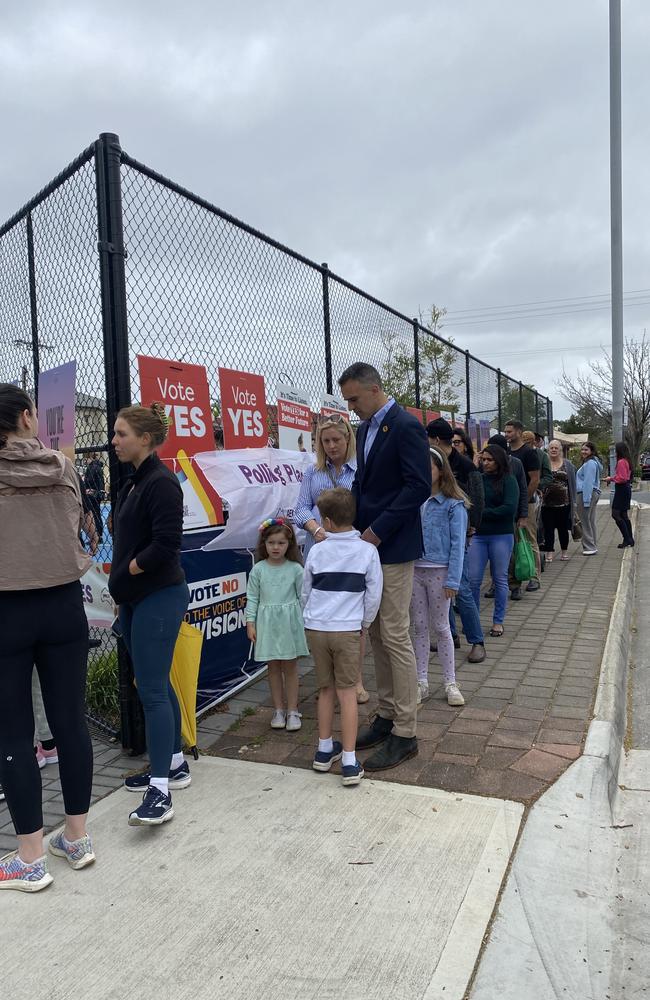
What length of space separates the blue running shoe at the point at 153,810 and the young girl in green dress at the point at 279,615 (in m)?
1.16

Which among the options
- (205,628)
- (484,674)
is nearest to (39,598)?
(205,628)

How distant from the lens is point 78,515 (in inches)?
114

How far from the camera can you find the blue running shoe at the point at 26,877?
2729mm

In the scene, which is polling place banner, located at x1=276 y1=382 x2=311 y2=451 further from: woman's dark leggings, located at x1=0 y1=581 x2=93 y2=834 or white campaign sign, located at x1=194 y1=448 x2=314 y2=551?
woman's dark leggings, located at x1=0 y1=581 x2=93 y2=834

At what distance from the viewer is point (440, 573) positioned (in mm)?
4715

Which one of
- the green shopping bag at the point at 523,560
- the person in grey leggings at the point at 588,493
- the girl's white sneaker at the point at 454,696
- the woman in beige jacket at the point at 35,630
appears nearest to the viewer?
the woman in beige jacket at the point at 35,630

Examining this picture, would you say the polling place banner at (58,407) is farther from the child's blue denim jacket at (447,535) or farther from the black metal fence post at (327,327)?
the black metal fence post at (327,327)

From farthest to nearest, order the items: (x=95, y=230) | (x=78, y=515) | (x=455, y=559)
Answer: (x=455, y=559), (x=95, y=230), (x=78, y=515)

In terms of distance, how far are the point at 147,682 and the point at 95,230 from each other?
94.8 inches

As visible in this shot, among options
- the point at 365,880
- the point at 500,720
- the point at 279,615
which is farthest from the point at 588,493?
the point at 365,880

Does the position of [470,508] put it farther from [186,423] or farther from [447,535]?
[186,423]

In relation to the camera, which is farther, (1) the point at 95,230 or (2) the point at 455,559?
(2) the point at 455,559

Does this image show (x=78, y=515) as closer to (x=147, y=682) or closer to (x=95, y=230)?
(x=147, y=682)

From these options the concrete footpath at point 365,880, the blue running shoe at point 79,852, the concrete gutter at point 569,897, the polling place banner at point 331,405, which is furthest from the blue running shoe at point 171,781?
the polling place banner at point 331,405
